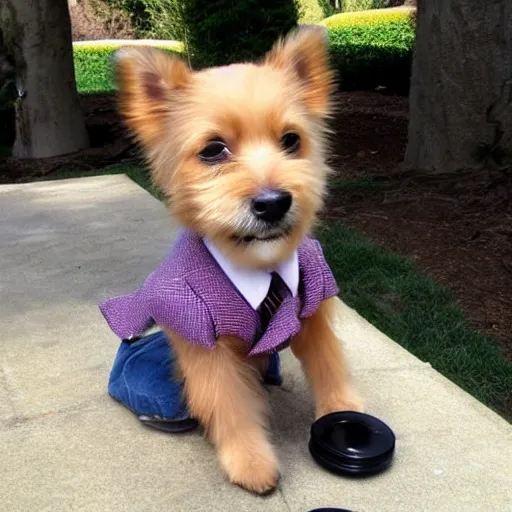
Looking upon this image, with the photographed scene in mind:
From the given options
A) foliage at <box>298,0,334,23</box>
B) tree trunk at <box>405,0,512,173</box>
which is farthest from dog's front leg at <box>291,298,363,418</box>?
foliage at <box>298,0,334,23</box>

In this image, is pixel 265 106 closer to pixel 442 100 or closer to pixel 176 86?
pixel 176 86

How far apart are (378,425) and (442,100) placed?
3.82 metres

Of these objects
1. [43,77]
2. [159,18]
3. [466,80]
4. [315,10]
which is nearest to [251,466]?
[466,80]

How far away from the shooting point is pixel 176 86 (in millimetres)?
2158

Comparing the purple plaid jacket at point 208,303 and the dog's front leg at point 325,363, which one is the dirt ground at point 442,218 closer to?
the purple plaid jacket at point 208,303

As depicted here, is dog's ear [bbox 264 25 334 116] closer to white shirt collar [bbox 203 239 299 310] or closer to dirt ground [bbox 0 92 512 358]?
white shirt collar [bbox 203 239 299 310]

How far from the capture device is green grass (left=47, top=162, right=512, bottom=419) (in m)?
3.28

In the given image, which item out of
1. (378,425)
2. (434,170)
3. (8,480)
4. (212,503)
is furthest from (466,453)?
(434,170)

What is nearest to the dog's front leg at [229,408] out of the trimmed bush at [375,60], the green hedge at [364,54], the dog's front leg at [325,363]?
the dog's front leg at [325,363]

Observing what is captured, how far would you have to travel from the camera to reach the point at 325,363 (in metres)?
2.49

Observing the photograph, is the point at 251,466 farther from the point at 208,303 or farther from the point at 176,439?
the point at 208,303

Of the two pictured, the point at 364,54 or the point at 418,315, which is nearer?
the point at 418,315

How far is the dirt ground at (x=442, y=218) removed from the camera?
13.3 feet

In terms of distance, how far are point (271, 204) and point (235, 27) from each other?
1068 cm
